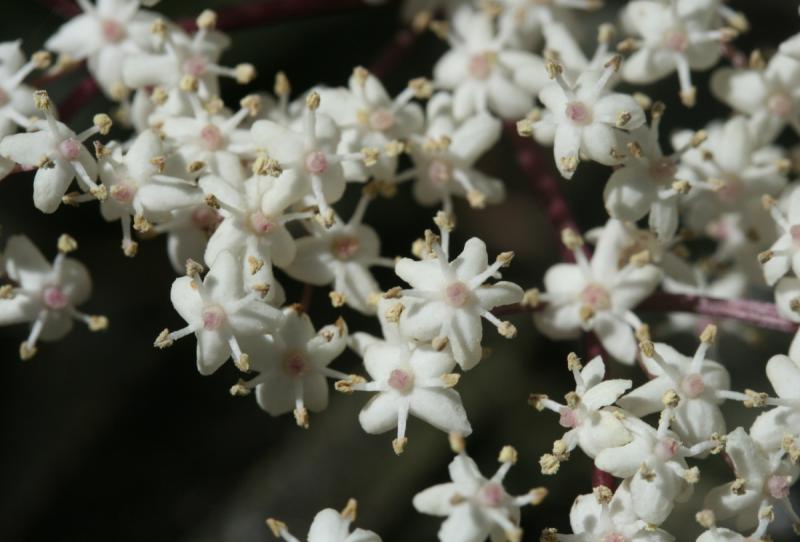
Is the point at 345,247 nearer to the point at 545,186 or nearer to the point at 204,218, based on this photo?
the point at 204,218

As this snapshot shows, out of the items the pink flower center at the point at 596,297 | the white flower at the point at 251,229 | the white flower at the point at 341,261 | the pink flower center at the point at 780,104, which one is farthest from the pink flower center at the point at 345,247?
the pink flower center at the point at 780,104

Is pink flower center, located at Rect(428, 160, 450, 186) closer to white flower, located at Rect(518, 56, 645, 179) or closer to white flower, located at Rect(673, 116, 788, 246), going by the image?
white flower, located at Rect(518, 56, 645, 179)

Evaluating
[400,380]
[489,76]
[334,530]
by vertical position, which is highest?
[489,76]

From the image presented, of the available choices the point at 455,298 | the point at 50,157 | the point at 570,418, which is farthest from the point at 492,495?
the point at 50,157

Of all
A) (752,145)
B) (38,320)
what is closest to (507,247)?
(752,145)

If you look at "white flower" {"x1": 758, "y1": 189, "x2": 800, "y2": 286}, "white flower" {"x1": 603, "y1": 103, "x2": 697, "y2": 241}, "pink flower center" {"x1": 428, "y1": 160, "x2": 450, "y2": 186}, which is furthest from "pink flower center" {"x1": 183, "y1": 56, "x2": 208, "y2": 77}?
"white flower" {"x1": 758, "y1": 189, "x2": 800, "y2": 286}

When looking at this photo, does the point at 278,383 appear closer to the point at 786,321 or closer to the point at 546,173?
the point at 546,173

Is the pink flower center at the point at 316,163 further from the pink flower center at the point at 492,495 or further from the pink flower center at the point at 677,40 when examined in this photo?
the pink flower center at the point at 677,40

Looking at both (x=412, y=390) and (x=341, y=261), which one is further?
(x=341, y=261)
